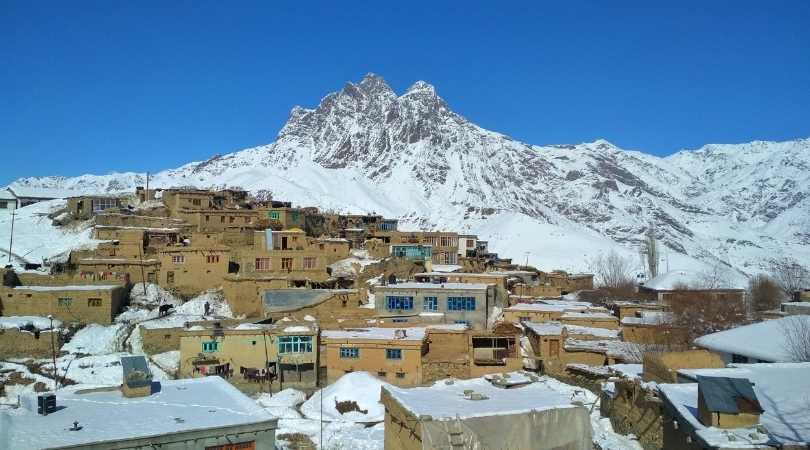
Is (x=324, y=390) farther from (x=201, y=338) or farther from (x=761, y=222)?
(x=761, y=222)

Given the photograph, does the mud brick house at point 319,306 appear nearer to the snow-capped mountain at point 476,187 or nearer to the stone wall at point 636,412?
the stone wall at point 636,412

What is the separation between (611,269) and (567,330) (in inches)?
1935

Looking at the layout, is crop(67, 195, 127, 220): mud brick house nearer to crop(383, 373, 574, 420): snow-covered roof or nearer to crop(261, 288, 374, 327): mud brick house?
crop(261, 288, 374, 327): mud brick house

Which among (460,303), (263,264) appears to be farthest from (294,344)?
(263,264)

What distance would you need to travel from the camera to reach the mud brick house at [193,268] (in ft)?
108

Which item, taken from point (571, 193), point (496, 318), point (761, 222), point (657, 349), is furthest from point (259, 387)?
point (761, 222)

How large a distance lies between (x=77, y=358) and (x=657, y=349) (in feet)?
79.7

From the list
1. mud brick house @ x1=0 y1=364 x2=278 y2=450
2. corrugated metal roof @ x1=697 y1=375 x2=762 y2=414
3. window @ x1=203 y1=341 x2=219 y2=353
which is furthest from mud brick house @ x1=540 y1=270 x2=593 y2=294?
mud brick house @ x1=0 y1=364 x2=278 y2=450

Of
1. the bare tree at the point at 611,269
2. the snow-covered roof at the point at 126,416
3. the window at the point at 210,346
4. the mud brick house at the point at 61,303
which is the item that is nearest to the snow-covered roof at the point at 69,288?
the mud brick house at the point at 61,303

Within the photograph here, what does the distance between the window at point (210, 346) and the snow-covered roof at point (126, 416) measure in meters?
11.7

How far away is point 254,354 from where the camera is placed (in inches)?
1010

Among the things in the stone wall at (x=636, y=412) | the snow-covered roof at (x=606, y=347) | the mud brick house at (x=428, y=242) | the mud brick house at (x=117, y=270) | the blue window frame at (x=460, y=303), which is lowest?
the stone wall at (x=636, y=412)

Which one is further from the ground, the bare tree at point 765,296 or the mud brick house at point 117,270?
the mud brick house at point 117,270

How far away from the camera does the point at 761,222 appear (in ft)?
564
